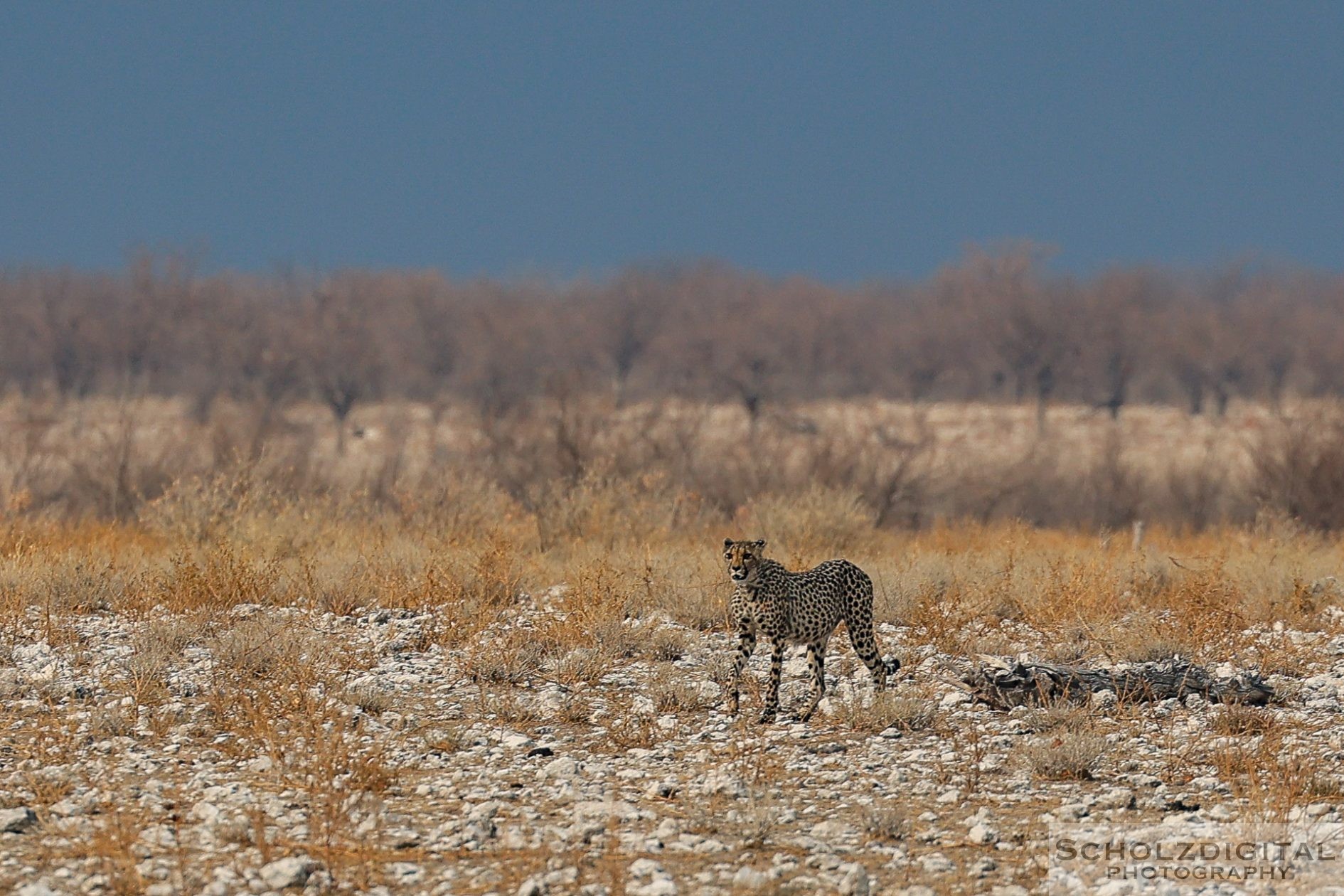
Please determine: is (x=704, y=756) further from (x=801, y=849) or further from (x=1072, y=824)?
(x=1072, y=824)

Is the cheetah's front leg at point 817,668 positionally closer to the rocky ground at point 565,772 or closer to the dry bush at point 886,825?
the rocky ground at point 565,772

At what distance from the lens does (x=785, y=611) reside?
7719 millimetres

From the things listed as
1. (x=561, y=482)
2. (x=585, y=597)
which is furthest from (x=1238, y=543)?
(x=585, y=597)

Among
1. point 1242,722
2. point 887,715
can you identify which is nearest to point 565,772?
point 887,715

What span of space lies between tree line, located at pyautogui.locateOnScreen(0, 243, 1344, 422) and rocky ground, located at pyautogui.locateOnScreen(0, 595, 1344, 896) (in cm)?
4303

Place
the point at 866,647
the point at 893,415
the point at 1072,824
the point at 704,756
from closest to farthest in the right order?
the point at 1072,824 < the point at 704,756 < the point at 866,647 < the point at 893,415

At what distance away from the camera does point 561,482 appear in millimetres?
15914

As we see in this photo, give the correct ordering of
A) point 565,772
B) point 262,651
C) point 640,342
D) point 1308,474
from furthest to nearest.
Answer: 1. point 640,342
2. point 1308,474
3. point 262,651
4. point 565,772

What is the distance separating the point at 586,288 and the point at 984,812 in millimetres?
87194

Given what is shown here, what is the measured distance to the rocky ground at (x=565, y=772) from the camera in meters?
5.42

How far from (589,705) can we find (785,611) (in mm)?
1189

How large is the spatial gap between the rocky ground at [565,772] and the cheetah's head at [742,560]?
76 centimetres

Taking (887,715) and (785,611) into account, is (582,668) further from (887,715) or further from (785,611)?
(887,715)

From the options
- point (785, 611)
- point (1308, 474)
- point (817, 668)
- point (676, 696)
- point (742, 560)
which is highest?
point (742, 560)
